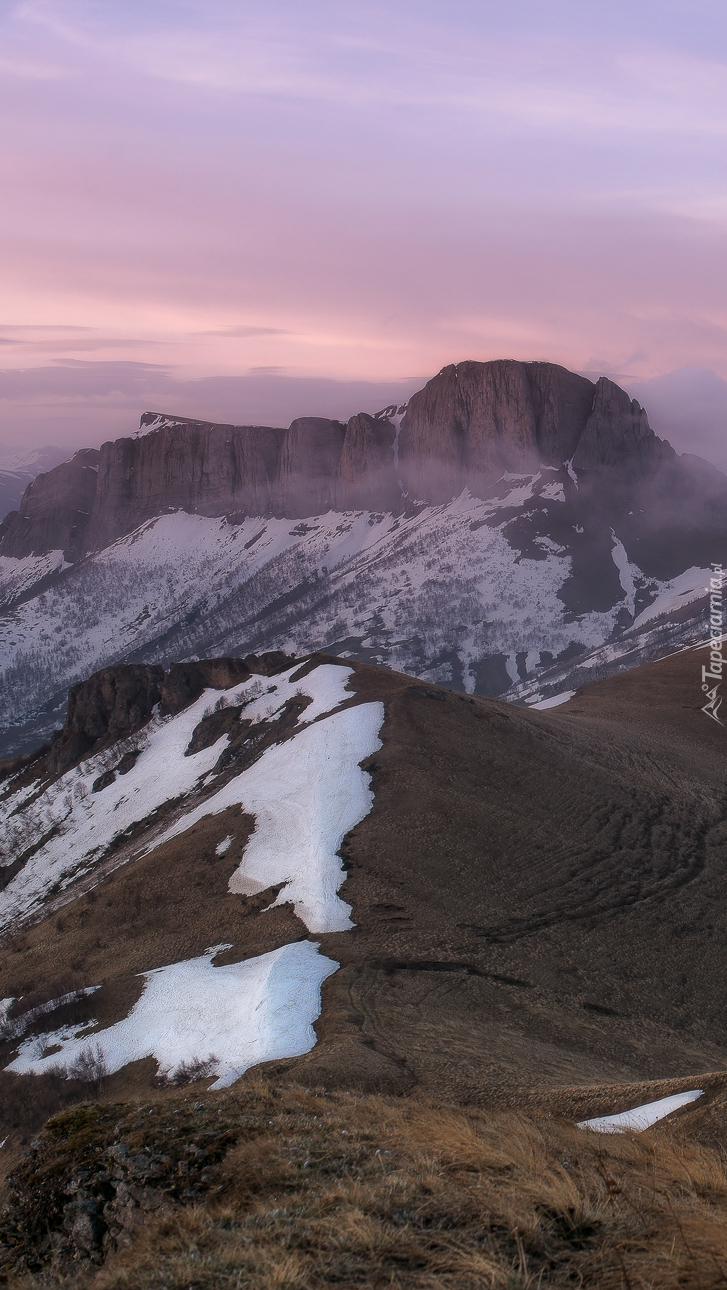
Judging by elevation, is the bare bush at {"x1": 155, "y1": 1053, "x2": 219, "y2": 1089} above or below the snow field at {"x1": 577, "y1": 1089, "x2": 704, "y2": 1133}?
below

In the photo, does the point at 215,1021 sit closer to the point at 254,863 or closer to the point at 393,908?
the point at 393,908

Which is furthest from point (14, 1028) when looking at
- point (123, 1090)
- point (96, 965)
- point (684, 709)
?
point (684, 709)

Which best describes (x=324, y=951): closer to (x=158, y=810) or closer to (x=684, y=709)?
(x=158, y=810)

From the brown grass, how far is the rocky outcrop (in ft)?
223

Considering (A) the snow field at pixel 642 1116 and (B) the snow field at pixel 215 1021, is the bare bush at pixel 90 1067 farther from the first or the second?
(A) the snow field at pixel 642 1116

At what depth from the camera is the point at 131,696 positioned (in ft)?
278

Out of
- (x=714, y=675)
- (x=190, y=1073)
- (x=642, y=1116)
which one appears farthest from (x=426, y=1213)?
(x=714, y=675)

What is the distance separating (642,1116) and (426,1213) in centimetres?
842

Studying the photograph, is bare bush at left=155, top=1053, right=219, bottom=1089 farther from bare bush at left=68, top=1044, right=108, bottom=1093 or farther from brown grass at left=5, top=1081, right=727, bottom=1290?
brown grass at left=5, top=1081, right=727, bottom=1290

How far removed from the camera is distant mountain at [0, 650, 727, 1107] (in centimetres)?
2367

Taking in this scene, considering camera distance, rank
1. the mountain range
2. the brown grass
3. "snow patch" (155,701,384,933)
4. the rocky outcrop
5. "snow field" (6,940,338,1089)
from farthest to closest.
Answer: the rocky outcrop, "snow patch" (155,701,384,933), "snow field" (6,940,338,1089), the mountain range, the brown grass

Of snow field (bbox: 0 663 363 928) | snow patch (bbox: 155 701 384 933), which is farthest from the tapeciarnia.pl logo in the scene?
snow patch (bbox: 155 701 384 933)

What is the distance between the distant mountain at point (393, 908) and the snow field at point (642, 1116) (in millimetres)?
3067

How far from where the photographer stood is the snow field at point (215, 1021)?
23.2 metres
